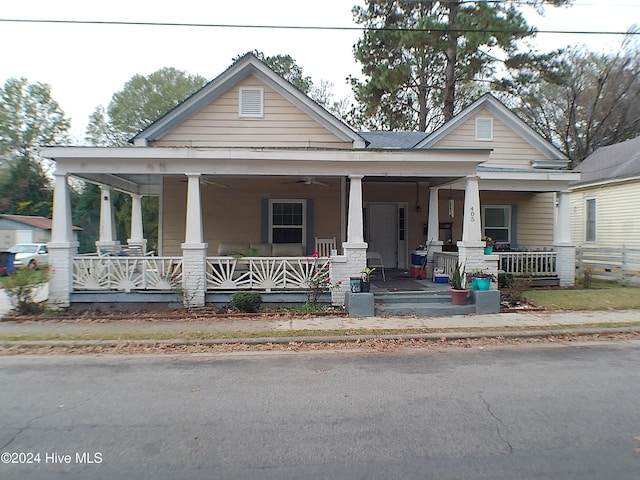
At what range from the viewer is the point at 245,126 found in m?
12.0

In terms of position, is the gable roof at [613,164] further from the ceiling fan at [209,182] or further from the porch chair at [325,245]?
the ceiling fan at [209,182]

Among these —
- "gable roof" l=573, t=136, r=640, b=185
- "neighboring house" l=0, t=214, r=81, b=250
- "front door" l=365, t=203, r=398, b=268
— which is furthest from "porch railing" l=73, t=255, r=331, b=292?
"neighboring house" l=0, t=214, r=81, b=250

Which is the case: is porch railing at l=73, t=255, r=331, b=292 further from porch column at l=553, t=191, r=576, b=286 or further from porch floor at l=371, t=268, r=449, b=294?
porch column at l=553, t=191, r=576, b=286

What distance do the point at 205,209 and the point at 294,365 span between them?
7666 millimetres

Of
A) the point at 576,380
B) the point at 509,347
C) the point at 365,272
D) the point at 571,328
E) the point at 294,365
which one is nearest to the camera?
the point at 576,380

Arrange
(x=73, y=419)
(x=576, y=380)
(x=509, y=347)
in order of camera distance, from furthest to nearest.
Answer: (x=509, y=347) → (x=576, y=380) → (x=73, y=419)

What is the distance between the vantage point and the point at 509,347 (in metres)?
6.97

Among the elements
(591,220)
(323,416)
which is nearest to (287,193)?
(323,416)

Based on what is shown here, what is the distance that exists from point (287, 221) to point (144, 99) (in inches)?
1253

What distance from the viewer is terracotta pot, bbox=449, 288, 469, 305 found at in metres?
9.37

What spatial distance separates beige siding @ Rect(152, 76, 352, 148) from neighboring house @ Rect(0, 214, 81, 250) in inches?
789

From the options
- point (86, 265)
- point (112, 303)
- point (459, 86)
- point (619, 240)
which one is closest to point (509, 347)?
point (112, 303)

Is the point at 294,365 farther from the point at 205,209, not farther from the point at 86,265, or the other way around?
the point at 205,209

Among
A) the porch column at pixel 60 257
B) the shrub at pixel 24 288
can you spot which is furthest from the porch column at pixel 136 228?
the shrub at pixel 24 288
